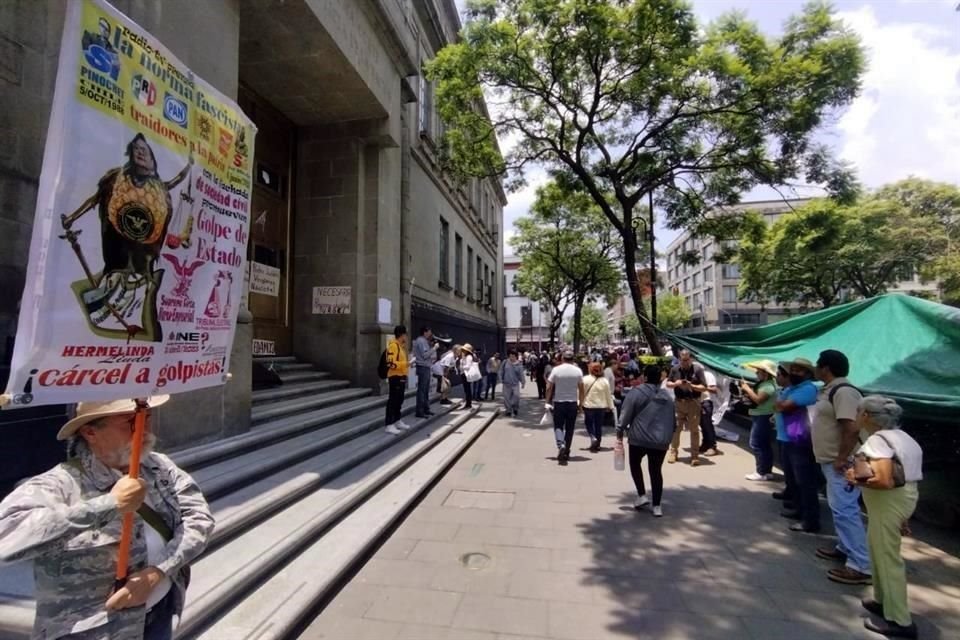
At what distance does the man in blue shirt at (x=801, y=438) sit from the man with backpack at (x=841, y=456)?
0.64m

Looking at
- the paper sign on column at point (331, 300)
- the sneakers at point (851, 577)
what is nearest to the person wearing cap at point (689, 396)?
the sneakers at point (851, 577)

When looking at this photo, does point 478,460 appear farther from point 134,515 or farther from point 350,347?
point 134,515

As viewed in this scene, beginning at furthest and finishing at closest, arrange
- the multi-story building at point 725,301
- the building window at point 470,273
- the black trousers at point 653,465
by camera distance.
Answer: the multi-story building at point 725,301
the building window at point 470,273
the black trousers at point 653,465

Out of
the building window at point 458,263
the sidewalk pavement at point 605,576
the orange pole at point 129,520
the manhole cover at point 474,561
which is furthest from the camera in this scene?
the building window at point 458,263

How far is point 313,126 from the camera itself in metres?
11.3

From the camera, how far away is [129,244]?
1.92m

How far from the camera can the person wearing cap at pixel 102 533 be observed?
1541 mm

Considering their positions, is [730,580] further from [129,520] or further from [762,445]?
[129,520]

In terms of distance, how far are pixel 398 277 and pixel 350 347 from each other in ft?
9.61

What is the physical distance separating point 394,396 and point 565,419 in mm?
3011

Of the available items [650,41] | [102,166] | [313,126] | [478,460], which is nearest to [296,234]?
[313,126]

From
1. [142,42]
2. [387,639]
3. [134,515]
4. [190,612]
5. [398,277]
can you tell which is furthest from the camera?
[398,277]

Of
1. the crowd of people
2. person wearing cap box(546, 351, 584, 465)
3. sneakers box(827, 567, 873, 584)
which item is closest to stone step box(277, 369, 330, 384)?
the crowd of people

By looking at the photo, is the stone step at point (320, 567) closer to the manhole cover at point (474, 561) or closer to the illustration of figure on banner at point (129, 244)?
the manhole cover at point (474, 561)
